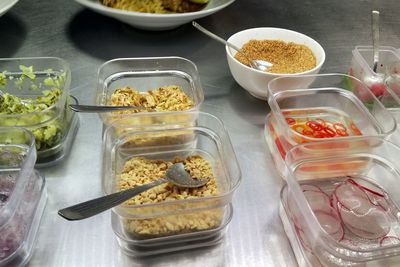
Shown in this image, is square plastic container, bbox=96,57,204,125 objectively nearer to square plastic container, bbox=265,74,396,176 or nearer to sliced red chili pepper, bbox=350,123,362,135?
square plastic container, bbox=265,74,396,176

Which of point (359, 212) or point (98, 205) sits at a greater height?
point (98, 205)

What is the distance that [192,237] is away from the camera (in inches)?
24.4

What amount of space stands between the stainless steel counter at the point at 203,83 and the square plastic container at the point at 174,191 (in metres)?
0.03

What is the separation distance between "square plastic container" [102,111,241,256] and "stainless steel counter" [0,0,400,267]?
28 mm

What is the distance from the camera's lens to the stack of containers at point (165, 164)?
23.6 inches

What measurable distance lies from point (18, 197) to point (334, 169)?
20.5 inches

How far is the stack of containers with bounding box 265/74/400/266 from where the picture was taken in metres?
0.59

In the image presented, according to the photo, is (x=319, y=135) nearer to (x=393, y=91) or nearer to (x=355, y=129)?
(x=355, y=129)

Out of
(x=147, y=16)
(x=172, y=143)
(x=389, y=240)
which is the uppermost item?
(x=147, y=16)

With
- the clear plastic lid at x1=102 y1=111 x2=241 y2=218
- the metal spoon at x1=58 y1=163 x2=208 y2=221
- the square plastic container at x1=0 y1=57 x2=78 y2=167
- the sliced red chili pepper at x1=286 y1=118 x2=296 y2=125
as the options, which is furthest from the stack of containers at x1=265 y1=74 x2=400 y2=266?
the square plastic container at x1=0 y1=57 x2=78 y2=167

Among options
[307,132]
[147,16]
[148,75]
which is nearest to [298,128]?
[307,132]

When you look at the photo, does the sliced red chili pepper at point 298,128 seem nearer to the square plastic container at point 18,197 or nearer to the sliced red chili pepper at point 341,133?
the sliced red chili pepper at point 341,133

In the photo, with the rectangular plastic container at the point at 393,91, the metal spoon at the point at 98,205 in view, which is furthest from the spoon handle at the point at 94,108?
the rectangular plastic container at the point at 393,91

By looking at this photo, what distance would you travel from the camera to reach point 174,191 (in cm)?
64
